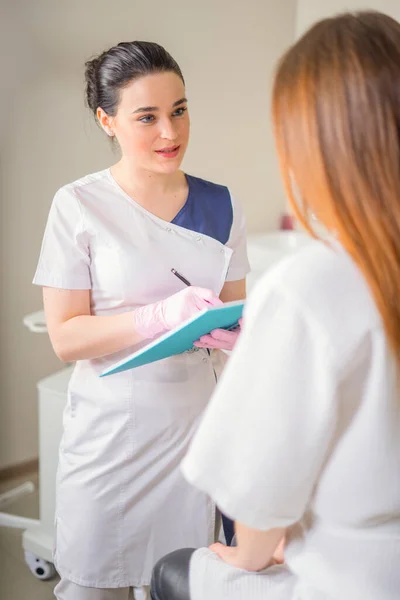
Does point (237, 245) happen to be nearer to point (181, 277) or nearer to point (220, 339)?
point (181, 277)

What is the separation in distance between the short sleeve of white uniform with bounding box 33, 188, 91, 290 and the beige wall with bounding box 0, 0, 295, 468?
857 millimetres

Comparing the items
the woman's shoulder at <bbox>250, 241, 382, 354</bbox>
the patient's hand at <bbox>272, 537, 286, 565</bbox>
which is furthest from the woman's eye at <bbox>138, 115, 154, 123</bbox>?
the patient's hand at <bbox>272, 537, 286, 565</bbox>

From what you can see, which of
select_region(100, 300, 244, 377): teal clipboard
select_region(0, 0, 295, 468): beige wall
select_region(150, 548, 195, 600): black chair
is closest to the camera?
select_region(150, 548, 195, 600): black chair

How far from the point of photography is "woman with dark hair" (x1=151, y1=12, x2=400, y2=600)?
699 millimetres

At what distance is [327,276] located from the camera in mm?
704

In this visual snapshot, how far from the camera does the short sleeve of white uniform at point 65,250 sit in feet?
4.27

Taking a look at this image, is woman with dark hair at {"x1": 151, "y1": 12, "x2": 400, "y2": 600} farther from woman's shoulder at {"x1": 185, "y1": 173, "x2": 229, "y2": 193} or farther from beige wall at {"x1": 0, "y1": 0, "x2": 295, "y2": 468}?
beige wall at {"x1": 0, "y1": 0, "x2": 295, "y2": 468}

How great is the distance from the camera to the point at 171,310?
4.08 ft

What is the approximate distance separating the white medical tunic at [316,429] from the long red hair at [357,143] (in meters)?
0.03

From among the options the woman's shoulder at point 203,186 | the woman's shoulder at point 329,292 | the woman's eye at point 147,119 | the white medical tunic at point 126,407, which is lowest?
the white medical tunic at point 126,407

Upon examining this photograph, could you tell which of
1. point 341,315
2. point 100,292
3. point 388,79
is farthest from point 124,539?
point 388,79

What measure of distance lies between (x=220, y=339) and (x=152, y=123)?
46cm

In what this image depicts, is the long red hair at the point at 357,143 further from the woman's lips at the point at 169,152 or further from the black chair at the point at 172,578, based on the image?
the woman's lips at the point at 169,152

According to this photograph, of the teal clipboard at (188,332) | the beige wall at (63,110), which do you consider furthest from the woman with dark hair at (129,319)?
the beige wall at (63,110)
